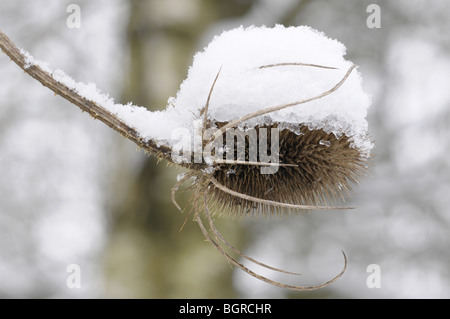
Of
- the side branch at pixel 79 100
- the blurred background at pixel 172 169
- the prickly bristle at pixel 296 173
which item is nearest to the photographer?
the side branch at pixel 79 100

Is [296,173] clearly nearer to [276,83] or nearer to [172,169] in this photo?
[276,83]

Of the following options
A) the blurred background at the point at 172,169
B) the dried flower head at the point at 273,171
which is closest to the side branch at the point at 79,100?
the dried flower head at the point at 273,171

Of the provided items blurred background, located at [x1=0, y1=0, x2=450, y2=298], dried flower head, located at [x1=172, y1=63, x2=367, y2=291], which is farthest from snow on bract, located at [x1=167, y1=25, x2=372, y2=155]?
blurred background, located at [x1=0, y1=0, x2=450, y2=298]

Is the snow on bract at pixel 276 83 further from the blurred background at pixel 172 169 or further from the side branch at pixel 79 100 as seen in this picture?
the blurred background at pixel 172 169

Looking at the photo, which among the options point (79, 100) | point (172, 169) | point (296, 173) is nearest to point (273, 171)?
point (296, 173)

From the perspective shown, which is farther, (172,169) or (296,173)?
(172,169)

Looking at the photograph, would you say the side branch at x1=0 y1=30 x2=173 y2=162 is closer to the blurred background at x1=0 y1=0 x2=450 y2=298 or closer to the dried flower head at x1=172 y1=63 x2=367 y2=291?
the dried flower head at x1=172 y1=63 x2=367 y2=291
